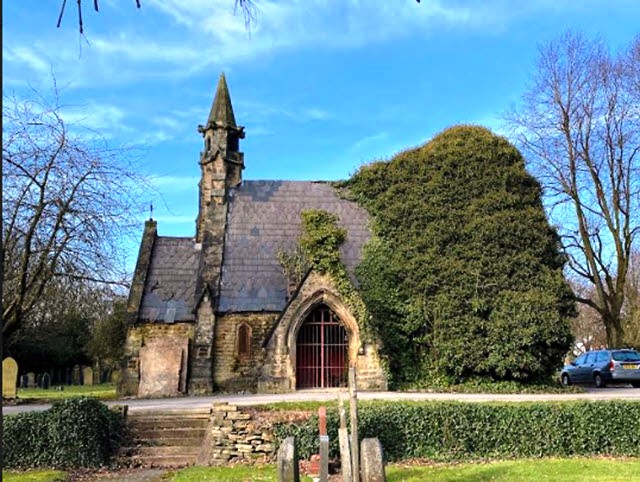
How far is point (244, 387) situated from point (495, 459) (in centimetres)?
1247

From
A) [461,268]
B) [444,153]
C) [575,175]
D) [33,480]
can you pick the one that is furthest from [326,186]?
[33,480]

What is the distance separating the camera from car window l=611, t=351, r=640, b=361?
24.2 meters

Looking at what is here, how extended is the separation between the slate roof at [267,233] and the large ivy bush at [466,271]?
1.28m

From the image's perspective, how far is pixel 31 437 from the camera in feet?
43.2

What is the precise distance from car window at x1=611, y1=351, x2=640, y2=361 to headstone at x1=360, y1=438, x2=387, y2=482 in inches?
697

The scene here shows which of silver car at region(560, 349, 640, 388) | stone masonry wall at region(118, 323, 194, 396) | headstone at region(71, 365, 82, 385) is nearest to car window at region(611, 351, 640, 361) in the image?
silver car at region(560, 349, 640, 388)

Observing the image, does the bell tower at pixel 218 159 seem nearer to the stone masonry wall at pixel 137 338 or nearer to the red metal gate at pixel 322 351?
the stone masonry wall at pixel 137 338

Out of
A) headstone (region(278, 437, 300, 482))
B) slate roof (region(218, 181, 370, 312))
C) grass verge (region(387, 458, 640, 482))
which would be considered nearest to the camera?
headstone (region(278, 437, 300, 482))

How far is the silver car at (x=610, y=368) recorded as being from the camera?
2406cm

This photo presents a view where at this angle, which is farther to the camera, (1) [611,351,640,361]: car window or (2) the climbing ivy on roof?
(1) [611,351,640,361]: car window

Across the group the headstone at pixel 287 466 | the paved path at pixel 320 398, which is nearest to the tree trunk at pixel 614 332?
the paved path at pixel 320 398

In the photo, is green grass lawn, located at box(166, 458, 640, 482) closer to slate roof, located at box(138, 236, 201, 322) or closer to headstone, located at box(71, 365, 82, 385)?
slate roof, located at box(138, 236, 201, 322)

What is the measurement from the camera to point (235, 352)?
23703 mm

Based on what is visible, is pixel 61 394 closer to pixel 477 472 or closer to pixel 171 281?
pixel 171 281
